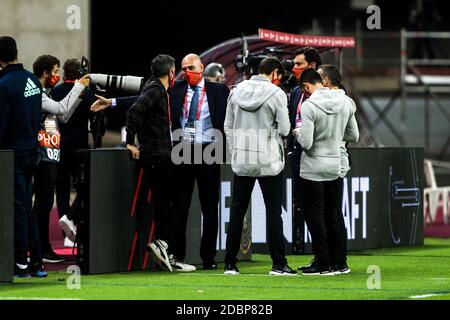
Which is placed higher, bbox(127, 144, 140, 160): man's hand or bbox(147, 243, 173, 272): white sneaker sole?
bbox(127, 144, 140, 160): man's hand

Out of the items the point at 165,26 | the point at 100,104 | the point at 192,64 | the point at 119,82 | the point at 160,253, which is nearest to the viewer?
the point at 160,253

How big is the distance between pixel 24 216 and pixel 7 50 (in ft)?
5.21

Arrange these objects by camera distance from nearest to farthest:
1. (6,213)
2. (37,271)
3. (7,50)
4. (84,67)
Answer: (6,213) < (7,50) < (37,271) < (84,67)

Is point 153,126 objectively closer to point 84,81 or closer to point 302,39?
point 84,81

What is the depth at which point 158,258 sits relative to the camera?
13.5 meters

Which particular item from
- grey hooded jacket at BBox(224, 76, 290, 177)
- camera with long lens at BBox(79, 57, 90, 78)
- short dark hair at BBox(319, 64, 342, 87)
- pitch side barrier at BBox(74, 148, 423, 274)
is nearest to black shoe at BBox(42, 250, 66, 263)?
pitch side barrier at BBox(74, 148, 423, 274)

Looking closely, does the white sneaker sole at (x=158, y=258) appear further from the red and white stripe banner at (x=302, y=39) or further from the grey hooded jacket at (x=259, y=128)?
the red and white stripe banner at (x=302, y=39)

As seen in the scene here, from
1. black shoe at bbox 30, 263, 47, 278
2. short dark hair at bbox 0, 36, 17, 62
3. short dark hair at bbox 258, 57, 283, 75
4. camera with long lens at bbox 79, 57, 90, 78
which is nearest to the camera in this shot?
short dark hair at bbox 0, 36, 17, 62

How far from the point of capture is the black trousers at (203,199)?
13.8m

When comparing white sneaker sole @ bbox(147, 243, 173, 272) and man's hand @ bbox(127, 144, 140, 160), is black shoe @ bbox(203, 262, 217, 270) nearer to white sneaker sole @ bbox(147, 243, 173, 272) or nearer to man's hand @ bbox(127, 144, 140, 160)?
white sneaker sole @ bbox(147, 243, 173, 272)

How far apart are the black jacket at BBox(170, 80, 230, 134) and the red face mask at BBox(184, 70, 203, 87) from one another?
0.22ft

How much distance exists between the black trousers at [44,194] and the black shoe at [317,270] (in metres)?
3.21

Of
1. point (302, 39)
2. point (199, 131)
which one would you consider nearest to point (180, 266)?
point (199, 131)

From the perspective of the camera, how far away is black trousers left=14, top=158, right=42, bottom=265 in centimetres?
1248
